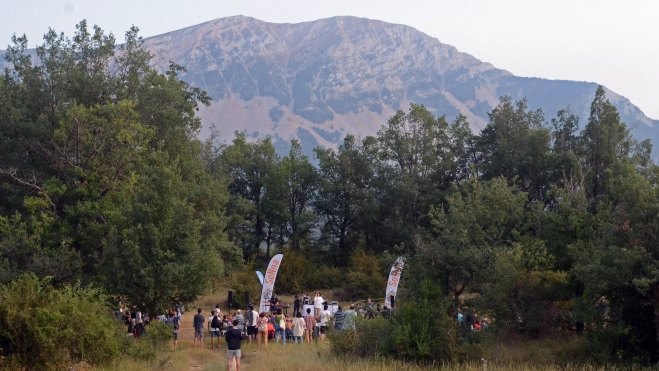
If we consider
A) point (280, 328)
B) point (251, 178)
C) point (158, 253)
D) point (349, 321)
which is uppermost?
point (251, 178)

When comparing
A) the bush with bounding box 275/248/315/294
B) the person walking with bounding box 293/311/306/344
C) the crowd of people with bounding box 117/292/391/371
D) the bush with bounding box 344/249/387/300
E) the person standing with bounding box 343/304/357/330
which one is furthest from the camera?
the bush with bounding box 275/248/315/294

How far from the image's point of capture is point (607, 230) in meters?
16.9

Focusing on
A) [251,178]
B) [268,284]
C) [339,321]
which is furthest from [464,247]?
[251,178]

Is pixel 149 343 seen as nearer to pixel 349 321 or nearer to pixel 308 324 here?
pixel 349 321

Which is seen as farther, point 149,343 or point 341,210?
point 341,210

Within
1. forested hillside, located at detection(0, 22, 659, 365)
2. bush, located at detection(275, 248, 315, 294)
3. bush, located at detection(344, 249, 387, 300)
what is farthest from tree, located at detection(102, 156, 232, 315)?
bush, located at detection(275, 248, 315, 294)

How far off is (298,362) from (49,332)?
6086mm

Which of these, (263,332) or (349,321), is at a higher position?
(349,321)

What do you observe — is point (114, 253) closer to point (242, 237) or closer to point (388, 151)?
point (242, 237)

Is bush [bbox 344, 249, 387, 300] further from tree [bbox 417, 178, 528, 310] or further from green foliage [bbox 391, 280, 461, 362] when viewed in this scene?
green foliage [bbox 391, 280, 461, 362]

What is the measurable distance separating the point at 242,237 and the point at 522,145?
77.5 ft

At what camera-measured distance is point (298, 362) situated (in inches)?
627

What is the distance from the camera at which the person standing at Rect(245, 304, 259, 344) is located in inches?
803

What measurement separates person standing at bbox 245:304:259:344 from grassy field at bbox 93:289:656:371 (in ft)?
1.47
